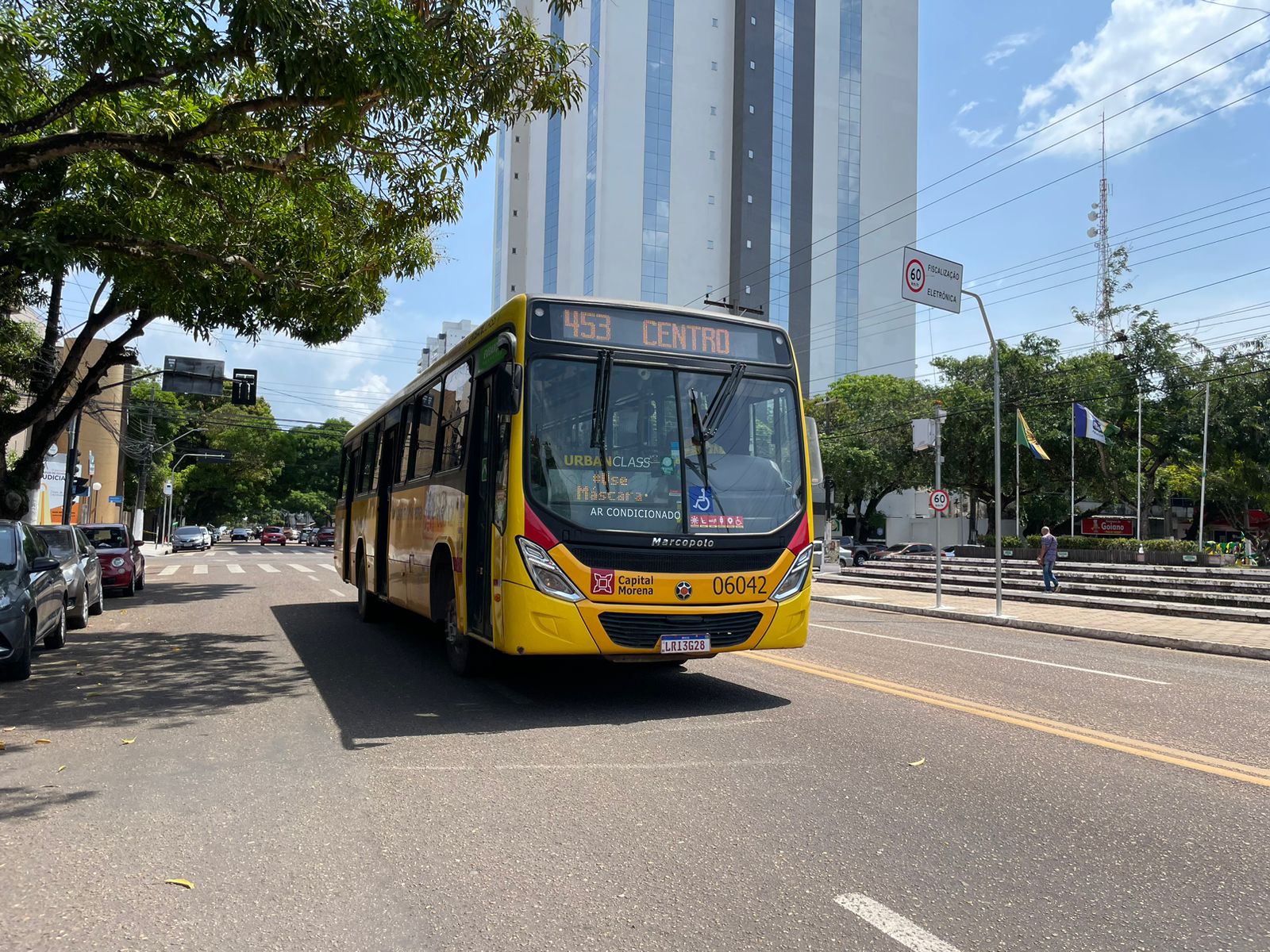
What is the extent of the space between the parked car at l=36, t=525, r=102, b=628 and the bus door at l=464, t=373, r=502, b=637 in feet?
22.9

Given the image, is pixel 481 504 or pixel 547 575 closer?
pixel 547 575

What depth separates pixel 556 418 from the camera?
23.8 feet

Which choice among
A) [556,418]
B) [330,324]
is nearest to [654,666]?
[556,418]

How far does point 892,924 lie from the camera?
3484mm

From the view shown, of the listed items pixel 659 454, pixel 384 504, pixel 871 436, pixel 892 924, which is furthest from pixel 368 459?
pixel 871 436

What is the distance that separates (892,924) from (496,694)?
4995 mm

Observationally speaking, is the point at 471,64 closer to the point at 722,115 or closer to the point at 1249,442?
the point at 1249,442

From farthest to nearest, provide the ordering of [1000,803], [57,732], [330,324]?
[330,324] < [57,732] < [1000,803]

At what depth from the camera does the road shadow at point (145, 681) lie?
7.40m

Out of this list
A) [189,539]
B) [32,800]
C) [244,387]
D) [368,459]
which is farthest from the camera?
[189,539]

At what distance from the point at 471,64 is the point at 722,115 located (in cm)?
7676

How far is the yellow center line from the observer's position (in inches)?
227

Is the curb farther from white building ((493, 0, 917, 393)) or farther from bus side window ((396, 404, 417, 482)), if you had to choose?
white building ((493, 0, 917, 393))

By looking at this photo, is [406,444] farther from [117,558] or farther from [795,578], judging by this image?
[117,558]
